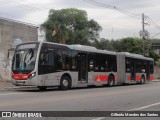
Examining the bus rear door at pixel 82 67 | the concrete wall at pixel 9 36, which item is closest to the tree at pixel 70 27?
the concrete wall at pixel 9 36

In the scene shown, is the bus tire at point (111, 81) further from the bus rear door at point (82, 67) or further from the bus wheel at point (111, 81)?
the bus rear door at point (82, 67)

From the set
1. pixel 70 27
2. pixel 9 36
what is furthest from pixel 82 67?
pixel 70 27

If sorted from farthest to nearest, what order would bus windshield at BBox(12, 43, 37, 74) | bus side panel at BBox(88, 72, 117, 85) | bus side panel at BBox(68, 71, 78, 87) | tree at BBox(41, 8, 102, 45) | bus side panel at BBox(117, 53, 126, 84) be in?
1. tree at BBox(41, 8, 102, 45)
2. bus side panel at BBox(117, 53, 126, 84)
3. bus side panel at BBox(88, 72, 117, 85)
4. bus side panel at BBox(68, 71, 78, 87)
5. bus windshield at BBox(12, 43, 37, 74)

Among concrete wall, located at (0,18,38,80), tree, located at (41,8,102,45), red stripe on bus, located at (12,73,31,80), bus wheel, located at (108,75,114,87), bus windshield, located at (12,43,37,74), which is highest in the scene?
tree, located at (41,8,102,45)

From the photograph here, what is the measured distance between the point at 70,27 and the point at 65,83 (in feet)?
133

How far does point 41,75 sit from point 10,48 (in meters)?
10.3

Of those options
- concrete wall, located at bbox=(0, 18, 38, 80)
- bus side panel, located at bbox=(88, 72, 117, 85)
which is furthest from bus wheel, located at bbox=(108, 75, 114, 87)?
concrete wall, located at bbox=(0, 18, 38, 80)

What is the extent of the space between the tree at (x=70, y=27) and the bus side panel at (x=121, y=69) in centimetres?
1733

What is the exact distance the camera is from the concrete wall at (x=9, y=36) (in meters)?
31.6

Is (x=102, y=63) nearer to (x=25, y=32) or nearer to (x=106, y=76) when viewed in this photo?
(x=106, y=76)

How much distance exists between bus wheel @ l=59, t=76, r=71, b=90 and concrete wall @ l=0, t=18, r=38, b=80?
8.25 meters

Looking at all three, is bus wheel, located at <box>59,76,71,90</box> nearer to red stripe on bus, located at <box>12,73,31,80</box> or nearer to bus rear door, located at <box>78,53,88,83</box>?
bus rear door, located at <box>78,53,88,83</box>

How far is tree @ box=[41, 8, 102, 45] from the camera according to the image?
5237 cm

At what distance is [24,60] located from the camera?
23125 millimetres
